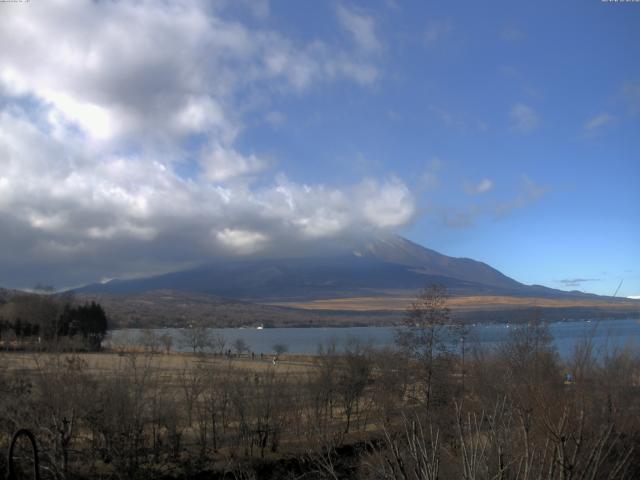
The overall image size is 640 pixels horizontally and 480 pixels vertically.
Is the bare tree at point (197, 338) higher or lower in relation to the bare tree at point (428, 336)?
lower

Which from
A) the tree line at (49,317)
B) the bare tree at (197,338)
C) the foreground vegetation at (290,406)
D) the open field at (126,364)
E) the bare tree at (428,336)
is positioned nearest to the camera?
the foreground vegetation at (290,406)

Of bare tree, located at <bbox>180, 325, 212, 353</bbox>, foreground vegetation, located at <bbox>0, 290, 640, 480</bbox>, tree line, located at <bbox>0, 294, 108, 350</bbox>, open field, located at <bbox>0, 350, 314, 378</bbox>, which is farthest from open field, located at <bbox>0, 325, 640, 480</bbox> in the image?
bare tree, located at <bbox>180, 325, 212, 353</bbox>

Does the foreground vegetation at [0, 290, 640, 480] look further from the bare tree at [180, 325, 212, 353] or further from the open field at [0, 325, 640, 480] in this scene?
the bare tree at [180, 325, 212, 353]

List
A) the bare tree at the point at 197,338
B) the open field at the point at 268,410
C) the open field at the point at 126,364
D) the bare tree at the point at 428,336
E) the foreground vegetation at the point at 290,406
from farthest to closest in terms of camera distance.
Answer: the bare tree at the point at 197,338
the bare tree at the point at 428,336
the open field at the point at 126,364
the open field at the point at 268,410
the foreground vegetation at the point at 290,406

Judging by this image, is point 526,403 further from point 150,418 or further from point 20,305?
point 20,305

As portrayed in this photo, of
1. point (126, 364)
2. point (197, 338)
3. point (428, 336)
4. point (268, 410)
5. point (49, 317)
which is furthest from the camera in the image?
point (197, 338)

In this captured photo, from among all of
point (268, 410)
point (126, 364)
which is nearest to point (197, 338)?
point (126, 364)

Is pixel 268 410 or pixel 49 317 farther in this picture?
pixel 49 317

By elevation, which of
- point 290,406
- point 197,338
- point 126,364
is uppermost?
point 126,364

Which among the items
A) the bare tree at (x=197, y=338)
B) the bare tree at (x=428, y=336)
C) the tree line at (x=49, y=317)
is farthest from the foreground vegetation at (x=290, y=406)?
the bare tree at (x=197, y=338)

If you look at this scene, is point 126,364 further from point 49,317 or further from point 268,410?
point 49,317

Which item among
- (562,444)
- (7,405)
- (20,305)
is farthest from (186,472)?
(20,305)

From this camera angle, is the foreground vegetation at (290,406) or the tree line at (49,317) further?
the tree line at (49,317)

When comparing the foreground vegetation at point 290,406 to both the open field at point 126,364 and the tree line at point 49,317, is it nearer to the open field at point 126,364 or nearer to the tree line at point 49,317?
the open field at point 126,364
